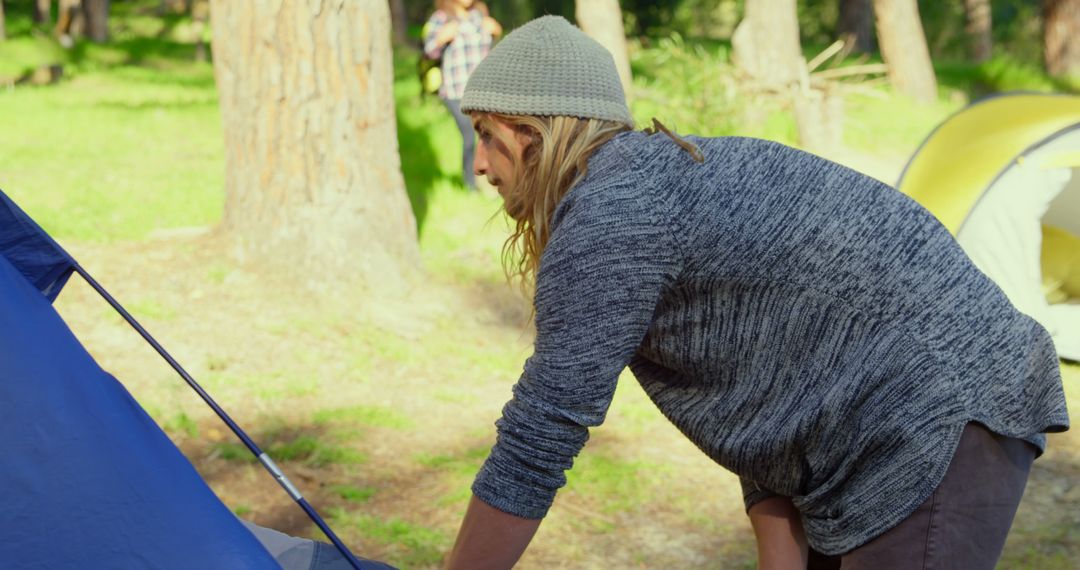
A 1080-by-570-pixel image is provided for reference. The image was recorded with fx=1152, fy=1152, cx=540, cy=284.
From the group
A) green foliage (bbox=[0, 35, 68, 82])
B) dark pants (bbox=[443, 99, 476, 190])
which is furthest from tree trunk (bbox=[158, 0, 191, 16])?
dark pants (bbox=[443, 99, 476, 190])

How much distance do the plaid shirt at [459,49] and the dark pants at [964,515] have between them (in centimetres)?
668

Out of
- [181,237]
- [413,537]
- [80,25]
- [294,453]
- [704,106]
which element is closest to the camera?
[413,537]

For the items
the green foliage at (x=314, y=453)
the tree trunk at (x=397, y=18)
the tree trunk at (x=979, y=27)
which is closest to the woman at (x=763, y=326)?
the green foliage at (x=314, y=453)

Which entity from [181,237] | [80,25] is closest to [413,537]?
[181,237]

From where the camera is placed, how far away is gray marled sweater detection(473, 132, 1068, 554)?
1772 millimetres

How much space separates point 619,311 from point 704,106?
8192mm

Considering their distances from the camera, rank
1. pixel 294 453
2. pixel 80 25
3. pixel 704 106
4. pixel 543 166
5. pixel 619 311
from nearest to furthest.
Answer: pixel 619 311 → pixel 543 166 → pixel 294 453 → pixel 704 106 → pixel 80 25

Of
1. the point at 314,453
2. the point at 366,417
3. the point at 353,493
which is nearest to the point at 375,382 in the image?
the point at 366,417

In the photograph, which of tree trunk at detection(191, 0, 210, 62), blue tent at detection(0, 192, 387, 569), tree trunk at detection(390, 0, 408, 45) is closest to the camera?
blue tent at detection(0, 192, 387, 569)

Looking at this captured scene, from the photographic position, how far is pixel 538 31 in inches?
79.0

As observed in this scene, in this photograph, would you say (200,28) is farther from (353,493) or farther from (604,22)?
(353,493)

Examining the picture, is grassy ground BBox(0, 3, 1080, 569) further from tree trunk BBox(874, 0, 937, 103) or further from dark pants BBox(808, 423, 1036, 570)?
tree trunk BBox(874, 0, 937, 103)

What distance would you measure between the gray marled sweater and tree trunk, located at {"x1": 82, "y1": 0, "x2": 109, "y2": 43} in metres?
17.6

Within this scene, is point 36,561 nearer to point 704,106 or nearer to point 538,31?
point 538,31
